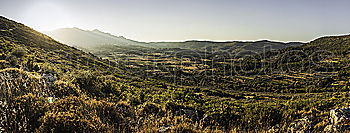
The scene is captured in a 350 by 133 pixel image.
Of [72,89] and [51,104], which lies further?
[72,89]

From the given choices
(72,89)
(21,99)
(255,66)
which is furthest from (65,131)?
(255,66)

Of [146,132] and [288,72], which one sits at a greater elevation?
[146,132]

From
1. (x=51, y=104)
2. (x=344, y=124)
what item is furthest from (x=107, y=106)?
(x=344, y=124)

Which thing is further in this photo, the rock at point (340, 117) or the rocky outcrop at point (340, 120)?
the rock at point (340, 117)

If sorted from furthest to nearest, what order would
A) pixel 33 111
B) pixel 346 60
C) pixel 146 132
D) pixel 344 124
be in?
pixel 346 60
pixel 344 124
pixel 33 111
pixel 146 132

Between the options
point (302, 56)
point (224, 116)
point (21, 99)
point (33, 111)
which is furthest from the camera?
point (302, 56)

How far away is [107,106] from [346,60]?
79775 mm

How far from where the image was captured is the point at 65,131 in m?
3.42

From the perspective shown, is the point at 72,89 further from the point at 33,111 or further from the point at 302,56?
the point at 302,56

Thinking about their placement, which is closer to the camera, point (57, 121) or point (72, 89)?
point (57, 121)

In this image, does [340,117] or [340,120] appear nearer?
[340,120]

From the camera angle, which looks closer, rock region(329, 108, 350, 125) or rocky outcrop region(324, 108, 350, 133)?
rocky outcrop region(324, 108, 350, 133)

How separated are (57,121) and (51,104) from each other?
1.17 metres

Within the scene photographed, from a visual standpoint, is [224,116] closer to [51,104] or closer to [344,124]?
[344,124]
